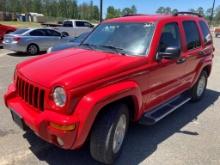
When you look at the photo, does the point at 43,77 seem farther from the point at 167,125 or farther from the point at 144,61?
the point at 167,125

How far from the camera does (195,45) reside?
20.5 feet

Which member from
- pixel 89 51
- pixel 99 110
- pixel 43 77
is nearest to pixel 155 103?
pixel 89 51

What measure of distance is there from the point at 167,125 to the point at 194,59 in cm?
150

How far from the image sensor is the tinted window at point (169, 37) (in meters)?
4.98

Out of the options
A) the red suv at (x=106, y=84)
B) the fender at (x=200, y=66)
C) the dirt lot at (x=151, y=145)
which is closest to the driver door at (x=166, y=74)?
the red suv at (x=106, y=84)

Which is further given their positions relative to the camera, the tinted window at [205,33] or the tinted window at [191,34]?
the tinted window at [205,33]

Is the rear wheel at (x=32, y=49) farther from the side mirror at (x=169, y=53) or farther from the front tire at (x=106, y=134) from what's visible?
the front tire at (x=106, y=134)

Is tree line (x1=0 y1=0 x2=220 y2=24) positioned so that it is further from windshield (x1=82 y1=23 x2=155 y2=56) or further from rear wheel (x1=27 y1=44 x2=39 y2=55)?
windshield (x1=82 y1=23 x2=155 y2=56)

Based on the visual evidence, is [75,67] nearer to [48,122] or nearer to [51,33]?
[48,122]

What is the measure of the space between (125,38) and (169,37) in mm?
826

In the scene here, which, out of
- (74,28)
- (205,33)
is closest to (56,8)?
(74,28)

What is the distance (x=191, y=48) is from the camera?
6.03m

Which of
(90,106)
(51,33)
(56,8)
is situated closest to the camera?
(90,106)

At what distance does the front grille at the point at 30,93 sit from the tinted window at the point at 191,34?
127 inches
